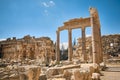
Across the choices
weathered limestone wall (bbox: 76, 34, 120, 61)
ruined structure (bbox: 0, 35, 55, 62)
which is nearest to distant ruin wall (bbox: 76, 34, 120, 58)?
weathered limestone wall (bbox: 76, 34, 120, 61)

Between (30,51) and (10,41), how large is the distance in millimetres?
7962

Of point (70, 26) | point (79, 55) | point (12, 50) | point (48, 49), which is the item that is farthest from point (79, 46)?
point (12, 50)

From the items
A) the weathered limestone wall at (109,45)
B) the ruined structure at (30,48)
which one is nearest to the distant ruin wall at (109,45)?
the weathered limestone wall at (109,45)

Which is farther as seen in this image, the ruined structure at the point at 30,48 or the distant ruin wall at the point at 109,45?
the ruined structure at the point at 30,48

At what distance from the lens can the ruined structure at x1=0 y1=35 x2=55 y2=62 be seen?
3778 centimetres

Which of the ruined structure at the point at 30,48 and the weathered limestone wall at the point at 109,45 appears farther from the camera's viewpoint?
the ruined structure at the point at 30,48

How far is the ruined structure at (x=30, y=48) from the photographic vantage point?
37781mm

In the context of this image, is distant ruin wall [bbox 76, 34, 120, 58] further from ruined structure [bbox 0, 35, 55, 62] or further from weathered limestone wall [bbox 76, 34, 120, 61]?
ruined structure [bbox 0, 35, 55, 62]

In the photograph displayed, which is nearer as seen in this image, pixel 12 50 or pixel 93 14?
pixel 93 14

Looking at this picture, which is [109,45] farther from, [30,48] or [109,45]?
[30,48]

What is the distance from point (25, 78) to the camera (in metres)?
6.67

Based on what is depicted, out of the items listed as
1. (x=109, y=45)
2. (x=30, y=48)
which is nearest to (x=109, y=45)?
(x=109, y=45)

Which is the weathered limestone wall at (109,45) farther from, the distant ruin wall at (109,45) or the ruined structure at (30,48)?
the ruined structure at (30,48)

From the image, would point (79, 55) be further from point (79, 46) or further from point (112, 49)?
point (112, 49)
